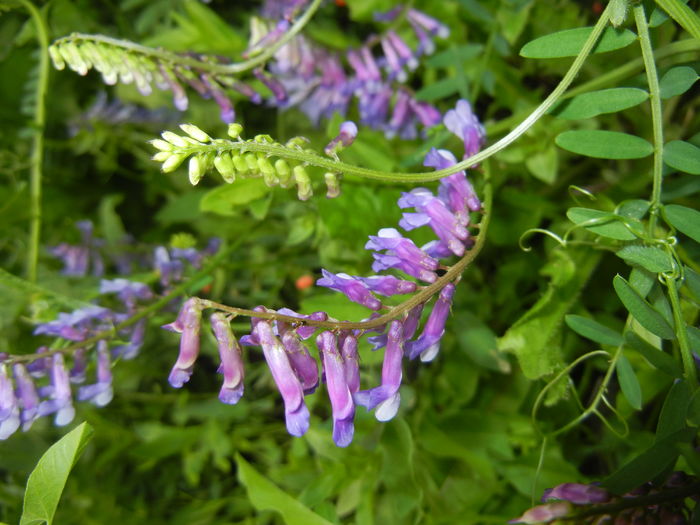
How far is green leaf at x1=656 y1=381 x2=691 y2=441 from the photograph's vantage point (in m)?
0.60

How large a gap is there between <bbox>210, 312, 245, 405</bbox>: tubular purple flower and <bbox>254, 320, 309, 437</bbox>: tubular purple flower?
27 mm

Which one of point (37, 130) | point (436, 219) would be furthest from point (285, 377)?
point (37, 130)

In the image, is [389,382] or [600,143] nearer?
[389,382]

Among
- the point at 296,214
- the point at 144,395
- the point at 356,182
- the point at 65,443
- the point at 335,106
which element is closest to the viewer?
the point at 65,443

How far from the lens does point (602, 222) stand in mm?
697

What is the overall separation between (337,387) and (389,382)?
→ 0.05m

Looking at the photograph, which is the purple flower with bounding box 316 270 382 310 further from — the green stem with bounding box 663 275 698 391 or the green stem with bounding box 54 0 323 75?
the green stem with bounding box 54 0 323 75

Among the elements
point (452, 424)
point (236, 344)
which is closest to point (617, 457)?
point (452, 424)

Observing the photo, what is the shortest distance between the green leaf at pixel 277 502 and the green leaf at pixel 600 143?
0.51 meters

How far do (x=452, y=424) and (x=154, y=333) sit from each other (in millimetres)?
720

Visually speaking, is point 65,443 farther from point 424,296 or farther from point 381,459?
point 381,459

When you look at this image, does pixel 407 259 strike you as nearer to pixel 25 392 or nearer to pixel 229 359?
pixel 229 359

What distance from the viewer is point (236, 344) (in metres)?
0.61

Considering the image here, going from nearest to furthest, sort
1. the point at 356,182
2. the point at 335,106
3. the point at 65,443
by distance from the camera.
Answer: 1. the point at 65,443
2. the point at 356,182
3. the point at 335,106
